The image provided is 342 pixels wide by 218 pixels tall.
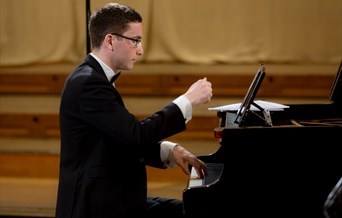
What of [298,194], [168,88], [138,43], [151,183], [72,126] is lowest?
[151,183]

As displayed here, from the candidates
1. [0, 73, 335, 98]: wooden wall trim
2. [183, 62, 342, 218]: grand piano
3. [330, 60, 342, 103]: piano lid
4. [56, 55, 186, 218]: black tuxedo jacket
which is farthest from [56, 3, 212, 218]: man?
[0, 73, 335, 98]: wooden wall trim

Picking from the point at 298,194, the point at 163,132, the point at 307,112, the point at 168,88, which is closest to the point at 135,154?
the point at 163,132

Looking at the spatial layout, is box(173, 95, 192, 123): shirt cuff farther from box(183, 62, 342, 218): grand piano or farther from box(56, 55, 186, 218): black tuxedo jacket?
box(183, 62, 342, 218): grand piano

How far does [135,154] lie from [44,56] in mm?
2832

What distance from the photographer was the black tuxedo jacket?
1940 mm

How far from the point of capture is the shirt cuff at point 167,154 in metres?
2.25

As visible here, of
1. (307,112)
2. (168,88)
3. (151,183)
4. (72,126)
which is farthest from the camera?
(168,88)

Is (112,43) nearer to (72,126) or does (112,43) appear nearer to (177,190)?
(72,126)

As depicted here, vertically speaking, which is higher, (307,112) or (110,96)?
(110,96)

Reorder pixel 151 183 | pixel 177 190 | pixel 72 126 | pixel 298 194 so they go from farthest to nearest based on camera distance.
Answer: pixel 151 183, pixel 177 190, pixel 72 126, pixel 298 194

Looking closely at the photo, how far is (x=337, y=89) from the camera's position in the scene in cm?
253

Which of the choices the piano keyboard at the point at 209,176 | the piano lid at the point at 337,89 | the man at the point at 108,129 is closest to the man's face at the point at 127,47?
the man at the point at 108,129

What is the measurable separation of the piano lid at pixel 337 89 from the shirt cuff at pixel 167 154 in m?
0.73

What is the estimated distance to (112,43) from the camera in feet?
6.85
